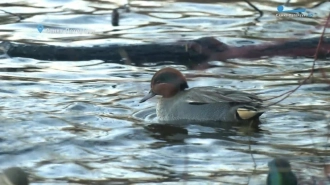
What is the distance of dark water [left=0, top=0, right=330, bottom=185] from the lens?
8.48 metres

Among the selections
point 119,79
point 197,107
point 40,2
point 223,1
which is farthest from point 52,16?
point 197,107

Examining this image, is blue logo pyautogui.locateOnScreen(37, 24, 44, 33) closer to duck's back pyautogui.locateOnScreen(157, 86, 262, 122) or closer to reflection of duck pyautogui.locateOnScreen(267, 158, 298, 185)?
duck's back pyautogui.locateOnScreen(157, 86, 262, 122)

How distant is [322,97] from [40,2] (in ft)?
24.8

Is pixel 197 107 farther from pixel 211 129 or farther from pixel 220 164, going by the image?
pixel 220 164

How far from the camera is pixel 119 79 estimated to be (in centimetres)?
1236

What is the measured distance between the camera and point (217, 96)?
35.0 feet

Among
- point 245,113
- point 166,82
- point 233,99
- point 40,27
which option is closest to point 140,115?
point 166,82

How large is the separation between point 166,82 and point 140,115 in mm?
450

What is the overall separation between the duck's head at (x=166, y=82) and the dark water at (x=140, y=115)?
279mm

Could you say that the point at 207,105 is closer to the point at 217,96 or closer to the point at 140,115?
the point at 217,96

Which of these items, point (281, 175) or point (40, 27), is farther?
point (40, 27)

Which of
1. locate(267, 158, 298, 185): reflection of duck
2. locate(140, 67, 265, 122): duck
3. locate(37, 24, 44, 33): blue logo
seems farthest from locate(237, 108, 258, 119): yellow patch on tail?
locate(37, 24, 44, 33): blue logo

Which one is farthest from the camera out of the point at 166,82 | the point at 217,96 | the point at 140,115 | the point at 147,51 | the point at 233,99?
the point at 147,51

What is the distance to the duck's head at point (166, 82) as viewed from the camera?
10.9 meters
